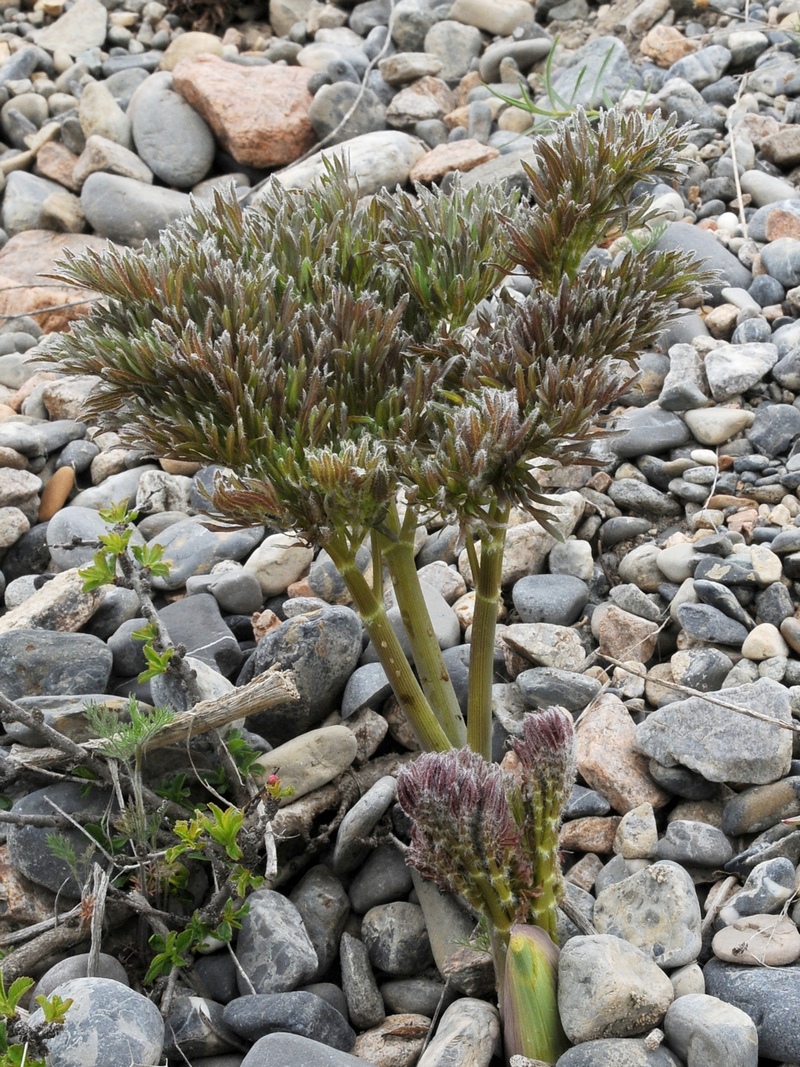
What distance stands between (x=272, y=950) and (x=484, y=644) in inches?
34.4

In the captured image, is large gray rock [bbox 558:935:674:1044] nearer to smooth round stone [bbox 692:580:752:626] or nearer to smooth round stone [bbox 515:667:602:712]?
smooth round stone [bbox 515:667:602:712]

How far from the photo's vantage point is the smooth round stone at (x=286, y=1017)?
237 centimetres

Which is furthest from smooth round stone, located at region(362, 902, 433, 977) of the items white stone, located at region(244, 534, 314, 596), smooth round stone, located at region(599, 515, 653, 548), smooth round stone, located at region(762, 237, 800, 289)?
smooth round stone, located at region(762, 237, 800, 289)

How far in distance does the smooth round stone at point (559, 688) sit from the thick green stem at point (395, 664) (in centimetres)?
51

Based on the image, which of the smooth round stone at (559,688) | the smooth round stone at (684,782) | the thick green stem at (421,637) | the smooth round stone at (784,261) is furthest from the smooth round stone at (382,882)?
the smooth round stone at (784,261)

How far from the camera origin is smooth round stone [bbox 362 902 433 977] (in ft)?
8.68

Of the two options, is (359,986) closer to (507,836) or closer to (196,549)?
(507,836)

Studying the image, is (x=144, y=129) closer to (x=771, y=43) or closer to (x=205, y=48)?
(x=205, y=48)

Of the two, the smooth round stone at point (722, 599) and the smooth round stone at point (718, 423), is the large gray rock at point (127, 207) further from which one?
the smooth round stone at point (722, 599)

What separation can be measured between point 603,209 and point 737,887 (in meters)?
1.59

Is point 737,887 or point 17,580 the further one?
point 17,580

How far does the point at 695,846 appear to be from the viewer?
2623 millimetres

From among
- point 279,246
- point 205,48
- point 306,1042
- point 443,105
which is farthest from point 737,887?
point 205,48

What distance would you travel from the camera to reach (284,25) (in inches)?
321
